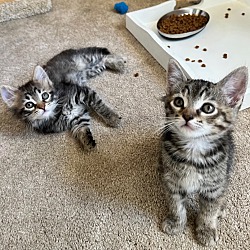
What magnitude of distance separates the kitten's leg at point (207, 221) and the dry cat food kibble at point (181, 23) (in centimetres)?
110

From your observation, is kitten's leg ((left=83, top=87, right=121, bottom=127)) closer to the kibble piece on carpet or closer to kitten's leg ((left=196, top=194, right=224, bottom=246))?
kitten's leg ((left=196, top=194, right=224, bottom=246))

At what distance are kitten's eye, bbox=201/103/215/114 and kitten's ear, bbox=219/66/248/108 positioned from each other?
6cm

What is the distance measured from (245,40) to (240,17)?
249 mm

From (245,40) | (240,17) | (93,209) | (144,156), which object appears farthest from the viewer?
(240,17)

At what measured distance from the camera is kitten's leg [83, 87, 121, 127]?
5.20 feet

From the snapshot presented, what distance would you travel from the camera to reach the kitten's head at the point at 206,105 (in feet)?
3.32

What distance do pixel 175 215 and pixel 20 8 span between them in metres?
1.69

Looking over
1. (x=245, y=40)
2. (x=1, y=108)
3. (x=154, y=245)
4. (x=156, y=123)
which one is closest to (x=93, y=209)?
(x=154, y=245)

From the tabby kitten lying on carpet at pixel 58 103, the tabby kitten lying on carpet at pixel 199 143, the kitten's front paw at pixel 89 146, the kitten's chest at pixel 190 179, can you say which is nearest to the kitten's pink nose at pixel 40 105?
the tabby kitten lying on carpet at pixel 58 103

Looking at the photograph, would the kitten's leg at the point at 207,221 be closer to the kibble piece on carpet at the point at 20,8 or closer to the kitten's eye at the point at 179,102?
the kitten's eye at the point at 179,102

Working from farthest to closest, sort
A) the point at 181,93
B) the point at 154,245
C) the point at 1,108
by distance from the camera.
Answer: the point at 1,108 → the point at 154,245 → the point at 181,93

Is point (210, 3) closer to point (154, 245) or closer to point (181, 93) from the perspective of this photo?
point (181, 93)

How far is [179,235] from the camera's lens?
→ 1209 millimetres

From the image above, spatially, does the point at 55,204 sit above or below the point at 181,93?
below
